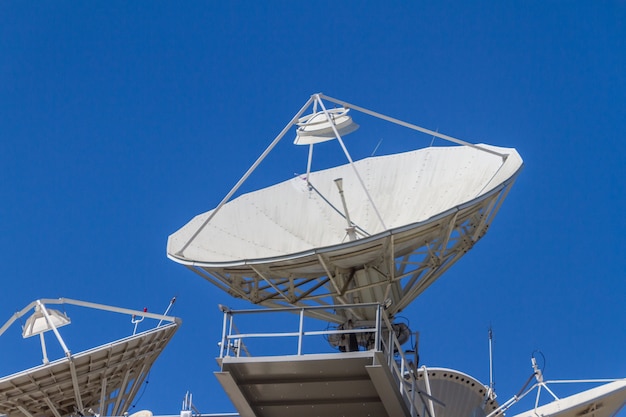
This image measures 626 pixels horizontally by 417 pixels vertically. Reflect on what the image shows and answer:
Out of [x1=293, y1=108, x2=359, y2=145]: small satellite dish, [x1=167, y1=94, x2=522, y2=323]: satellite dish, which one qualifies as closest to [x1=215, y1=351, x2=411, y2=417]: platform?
[x1=167, y1=94, x2=522, y2=323]: satellite dish

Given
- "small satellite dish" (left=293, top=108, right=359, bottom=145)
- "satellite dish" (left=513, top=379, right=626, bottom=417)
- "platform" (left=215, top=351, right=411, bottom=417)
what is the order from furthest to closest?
"small satellite dish" (left=293, top=108, right=359, bottom=145)
"satellite dish" (left=513, top=379, right=626, bottom=417)
"platform" (left=215, top=351, right=411, bottom=417)

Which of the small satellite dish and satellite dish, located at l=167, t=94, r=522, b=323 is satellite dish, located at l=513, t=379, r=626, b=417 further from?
the small satellite dish

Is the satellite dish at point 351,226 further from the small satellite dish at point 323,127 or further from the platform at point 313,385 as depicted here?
the platform at point 313,385

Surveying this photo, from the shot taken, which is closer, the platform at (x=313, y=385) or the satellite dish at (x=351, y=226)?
the platform at (x=313, y=385)

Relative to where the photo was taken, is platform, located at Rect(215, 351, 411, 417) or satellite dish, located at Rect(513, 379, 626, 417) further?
satellite dish, located at Rect(513, 379, 626, 417)

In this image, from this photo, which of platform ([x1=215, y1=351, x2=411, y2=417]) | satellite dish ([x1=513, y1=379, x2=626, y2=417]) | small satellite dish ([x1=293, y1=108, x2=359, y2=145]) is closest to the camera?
platform ([x1=215, y1=351, x2=411, y2=417])

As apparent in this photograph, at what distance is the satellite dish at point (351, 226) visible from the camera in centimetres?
2889

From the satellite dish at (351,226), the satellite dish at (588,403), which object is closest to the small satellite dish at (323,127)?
the satellite dish at (351,226)

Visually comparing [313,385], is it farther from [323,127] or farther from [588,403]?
[323,127]

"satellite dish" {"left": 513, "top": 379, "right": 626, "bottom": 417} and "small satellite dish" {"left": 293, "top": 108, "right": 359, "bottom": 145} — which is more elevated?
"small satellite dish" {"left": 293, "top": 108, "right": 359, "bottom": 145}

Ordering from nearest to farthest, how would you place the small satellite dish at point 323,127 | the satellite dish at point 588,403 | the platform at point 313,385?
the platform at point 313,385 < the satellite dish at point 588,403 < the small satellite dish at point 323,127

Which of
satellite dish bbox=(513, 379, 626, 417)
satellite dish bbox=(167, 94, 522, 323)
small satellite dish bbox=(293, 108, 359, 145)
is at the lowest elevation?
satellite dish bbox=(513, 379, 626, 417)

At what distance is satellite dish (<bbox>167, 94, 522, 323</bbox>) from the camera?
94.8ft

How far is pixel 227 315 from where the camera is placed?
26844mm
